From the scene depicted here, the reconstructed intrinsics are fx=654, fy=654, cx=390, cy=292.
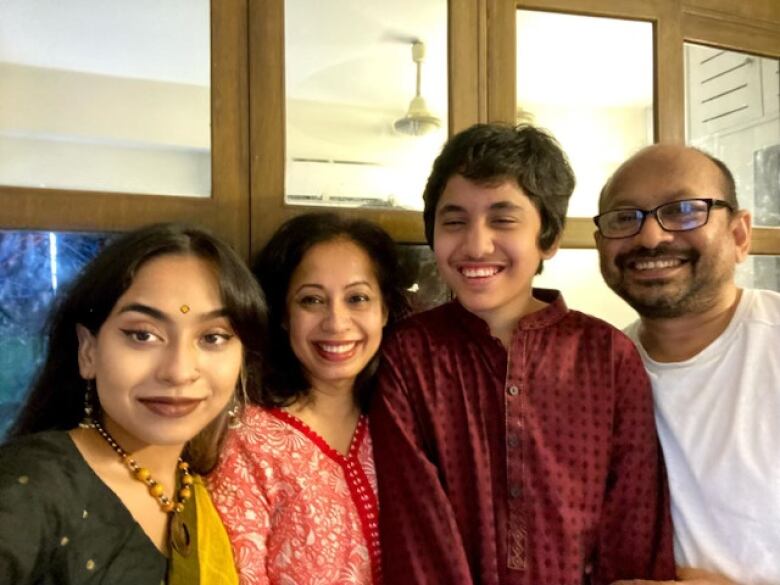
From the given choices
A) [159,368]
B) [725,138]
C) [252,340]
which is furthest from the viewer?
[725,138]

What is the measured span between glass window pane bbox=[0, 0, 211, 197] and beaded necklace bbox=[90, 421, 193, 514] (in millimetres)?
516

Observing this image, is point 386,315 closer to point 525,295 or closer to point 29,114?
point 525,295

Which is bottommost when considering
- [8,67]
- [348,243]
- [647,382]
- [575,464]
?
[575,464]

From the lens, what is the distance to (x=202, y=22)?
4.46ft

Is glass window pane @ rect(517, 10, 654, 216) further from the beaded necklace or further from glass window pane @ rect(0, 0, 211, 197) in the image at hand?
the beaded necklace

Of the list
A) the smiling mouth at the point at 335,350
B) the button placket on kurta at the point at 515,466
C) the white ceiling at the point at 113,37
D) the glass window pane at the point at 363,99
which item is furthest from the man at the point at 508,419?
the white ceiling at the point at 113,37

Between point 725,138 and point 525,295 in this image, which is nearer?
point 525,295

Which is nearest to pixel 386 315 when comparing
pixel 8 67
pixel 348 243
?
pixel 348 243

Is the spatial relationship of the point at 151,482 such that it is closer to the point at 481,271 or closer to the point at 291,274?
the point at 291,274

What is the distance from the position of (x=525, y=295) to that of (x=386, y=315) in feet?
0.96

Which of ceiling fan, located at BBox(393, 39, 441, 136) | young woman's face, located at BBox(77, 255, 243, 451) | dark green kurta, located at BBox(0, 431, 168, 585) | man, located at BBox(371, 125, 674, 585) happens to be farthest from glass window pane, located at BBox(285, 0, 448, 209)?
dark green kurta, located at BBox(0, 431, 168, 585)

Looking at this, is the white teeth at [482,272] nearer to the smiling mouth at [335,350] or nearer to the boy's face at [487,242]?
the boy's face at [487,242]

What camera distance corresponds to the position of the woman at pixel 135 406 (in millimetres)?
922

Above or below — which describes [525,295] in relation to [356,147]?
below
